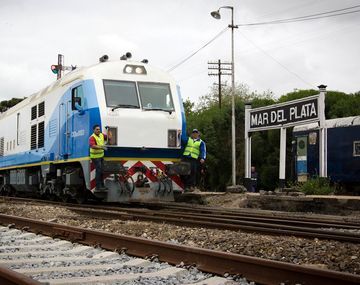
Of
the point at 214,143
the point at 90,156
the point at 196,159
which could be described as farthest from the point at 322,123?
the point at 214,143

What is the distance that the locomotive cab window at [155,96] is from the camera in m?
13.7

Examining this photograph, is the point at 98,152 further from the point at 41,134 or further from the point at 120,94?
the point at 41,134

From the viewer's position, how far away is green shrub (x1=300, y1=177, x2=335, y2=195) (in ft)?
53.8

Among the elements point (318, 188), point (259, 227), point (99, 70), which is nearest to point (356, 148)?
point (318, 188)

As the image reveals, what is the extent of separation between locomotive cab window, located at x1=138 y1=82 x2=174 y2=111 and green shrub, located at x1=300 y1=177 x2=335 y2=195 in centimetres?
550

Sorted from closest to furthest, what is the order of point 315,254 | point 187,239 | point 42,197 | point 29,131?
point 315,254, point 187,239, point 29,131, point 42,197

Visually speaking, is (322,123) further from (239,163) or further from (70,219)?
(239,163)

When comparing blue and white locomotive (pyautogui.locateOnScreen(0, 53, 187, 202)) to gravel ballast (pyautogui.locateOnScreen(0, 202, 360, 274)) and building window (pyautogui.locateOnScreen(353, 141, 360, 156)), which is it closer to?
gravel ballast (pyautogui.locateOnScreen(0, 202, 360, 274))

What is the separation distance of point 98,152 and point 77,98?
166 centimetres

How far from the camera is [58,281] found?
4891mm

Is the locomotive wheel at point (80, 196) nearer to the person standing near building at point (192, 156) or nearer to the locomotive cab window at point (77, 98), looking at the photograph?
the locomotive cab window at point (77, 98)

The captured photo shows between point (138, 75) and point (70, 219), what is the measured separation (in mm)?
4917

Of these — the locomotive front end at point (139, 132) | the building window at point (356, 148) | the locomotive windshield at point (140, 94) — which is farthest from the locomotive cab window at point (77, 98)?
the building window at point (356, 148)

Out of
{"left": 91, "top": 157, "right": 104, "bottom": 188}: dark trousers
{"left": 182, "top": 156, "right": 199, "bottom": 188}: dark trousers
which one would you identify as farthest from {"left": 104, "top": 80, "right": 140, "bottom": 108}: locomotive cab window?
{"left": 182, "top": 156, "right": 199, "bottom": 188}: dark trousers
